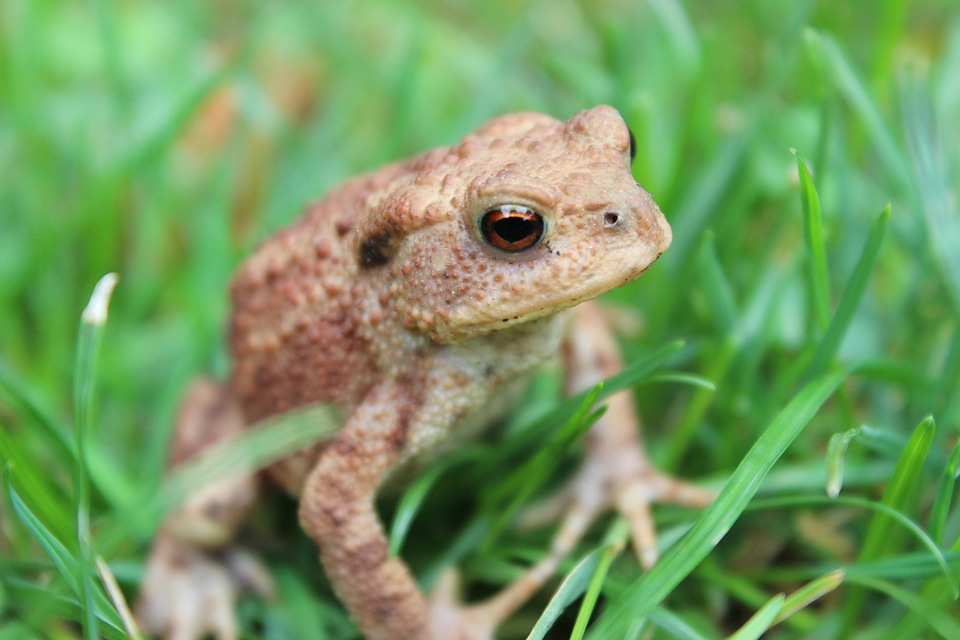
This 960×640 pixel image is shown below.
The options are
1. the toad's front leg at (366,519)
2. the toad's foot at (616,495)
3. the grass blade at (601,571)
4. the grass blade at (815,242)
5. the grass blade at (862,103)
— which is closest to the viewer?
the grass blade at (601,571)

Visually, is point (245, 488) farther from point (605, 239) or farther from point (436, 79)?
point (436, 79)

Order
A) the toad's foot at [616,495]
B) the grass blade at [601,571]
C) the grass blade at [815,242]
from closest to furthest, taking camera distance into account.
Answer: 1. the grass blade at [601,571]
2. the grass blade at [815,242]
3. the toad's foot at [616,495]

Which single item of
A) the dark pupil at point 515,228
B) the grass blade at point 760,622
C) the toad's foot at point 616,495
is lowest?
the grass blade at point 760,622

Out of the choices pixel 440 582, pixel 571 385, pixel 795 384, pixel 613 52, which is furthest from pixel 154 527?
pixel 613 52

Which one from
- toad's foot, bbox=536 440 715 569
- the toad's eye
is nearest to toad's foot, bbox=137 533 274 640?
toad's foot, bbox=536 440 715 569

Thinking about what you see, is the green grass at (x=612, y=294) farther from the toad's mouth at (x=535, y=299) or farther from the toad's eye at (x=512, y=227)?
the toad's eye at (x=512, y=227)

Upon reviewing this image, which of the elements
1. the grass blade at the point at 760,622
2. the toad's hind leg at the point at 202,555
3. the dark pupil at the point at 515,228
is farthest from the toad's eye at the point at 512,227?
the toad's hind leg at the point at 202,555

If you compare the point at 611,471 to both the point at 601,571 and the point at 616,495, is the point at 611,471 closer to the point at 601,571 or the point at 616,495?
the point at 616,495
